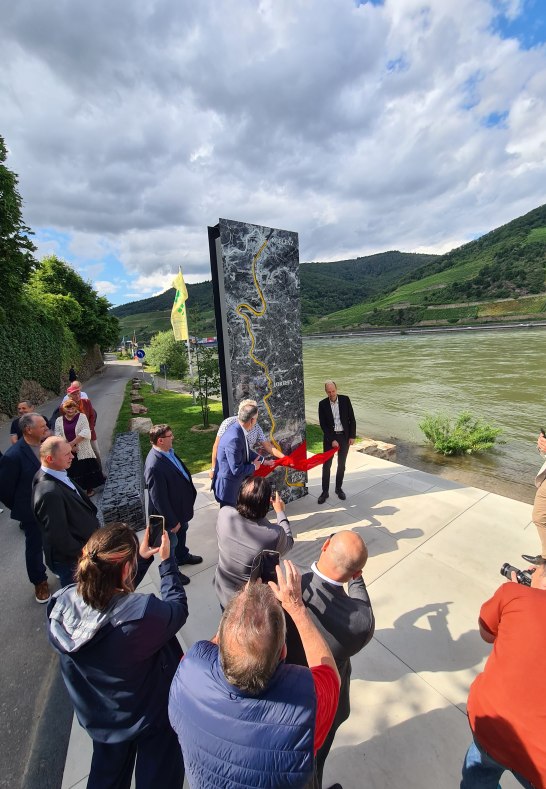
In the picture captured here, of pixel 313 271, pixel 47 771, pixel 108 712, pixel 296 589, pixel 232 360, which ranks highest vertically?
pixel 313 271

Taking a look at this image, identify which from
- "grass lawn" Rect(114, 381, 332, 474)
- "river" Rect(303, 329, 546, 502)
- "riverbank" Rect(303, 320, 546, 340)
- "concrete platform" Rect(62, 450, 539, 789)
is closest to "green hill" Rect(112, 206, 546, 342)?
"riverbank" Rect(303, 320, 546, 340)

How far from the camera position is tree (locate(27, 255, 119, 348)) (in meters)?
25.0

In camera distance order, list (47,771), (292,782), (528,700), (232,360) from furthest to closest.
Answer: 1. (232,360)
2. (47,771)
3. (528,700)
4. (292,782)

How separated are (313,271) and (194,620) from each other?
17614 centimetres

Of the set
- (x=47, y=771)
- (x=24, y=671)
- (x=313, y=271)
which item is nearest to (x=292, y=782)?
(x=47, y=771)

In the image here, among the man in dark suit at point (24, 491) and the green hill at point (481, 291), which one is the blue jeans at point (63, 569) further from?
the green hill at point (481, 291)

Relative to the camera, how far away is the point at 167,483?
10.6ft

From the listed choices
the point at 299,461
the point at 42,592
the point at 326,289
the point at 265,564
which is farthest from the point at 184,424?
the point at 326,289

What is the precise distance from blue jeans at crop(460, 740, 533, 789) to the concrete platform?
458mm

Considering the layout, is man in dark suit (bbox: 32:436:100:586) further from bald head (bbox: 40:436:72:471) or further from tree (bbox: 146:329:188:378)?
tree (bbox: 146:329:188:378)

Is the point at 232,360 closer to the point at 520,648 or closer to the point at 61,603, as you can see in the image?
the point at 61,603

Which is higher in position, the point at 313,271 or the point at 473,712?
A: the point at 313,271

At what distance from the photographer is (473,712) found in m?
1.57

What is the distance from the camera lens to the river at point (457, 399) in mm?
7652
